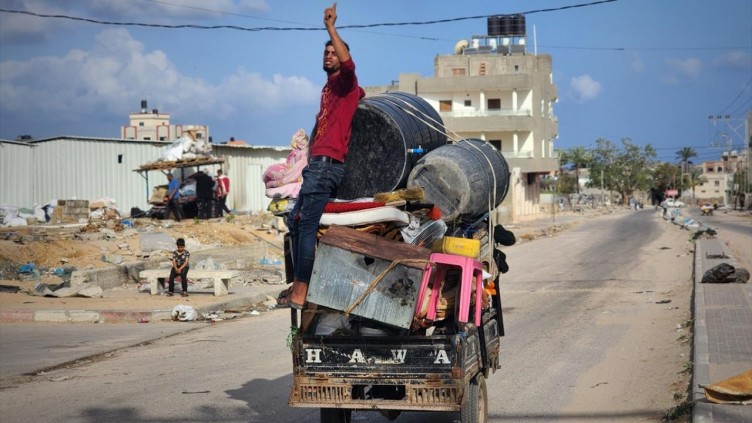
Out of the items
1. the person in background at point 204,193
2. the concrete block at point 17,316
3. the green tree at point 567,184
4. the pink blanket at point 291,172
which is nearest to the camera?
the pink blanket at point 291,172

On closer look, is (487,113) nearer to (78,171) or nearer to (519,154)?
(519,154)

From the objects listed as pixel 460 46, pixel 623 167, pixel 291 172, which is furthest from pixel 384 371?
pixel 623 167

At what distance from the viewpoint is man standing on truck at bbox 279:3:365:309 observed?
20.1 feet

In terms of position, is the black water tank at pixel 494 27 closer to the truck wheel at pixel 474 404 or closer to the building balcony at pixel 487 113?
the building balcony at pixel 487 113

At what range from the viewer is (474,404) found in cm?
641

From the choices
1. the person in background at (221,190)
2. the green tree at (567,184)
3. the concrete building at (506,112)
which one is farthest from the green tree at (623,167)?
the person in background at (221,190)

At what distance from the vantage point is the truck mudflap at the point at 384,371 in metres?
5.83

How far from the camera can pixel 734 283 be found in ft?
61.9

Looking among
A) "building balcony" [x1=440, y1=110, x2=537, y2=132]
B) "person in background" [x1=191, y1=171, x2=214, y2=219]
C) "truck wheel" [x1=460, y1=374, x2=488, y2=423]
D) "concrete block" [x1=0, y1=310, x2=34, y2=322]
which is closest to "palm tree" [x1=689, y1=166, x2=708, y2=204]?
"building balcony" [x1=440, y1=110, x2=537, y2=132]

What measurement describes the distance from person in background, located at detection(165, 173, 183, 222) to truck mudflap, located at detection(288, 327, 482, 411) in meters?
24.5

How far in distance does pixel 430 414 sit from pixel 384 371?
234 centimetres

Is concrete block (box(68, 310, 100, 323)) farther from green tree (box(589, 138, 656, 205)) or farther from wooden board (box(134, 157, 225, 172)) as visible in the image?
green tree (box(589, 138, 656, 205))

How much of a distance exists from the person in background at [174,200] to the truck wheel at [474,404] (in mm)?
24279

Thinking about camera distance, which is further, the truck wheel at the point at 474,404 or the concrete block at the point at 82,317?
the concrete block at the point at 82,317
